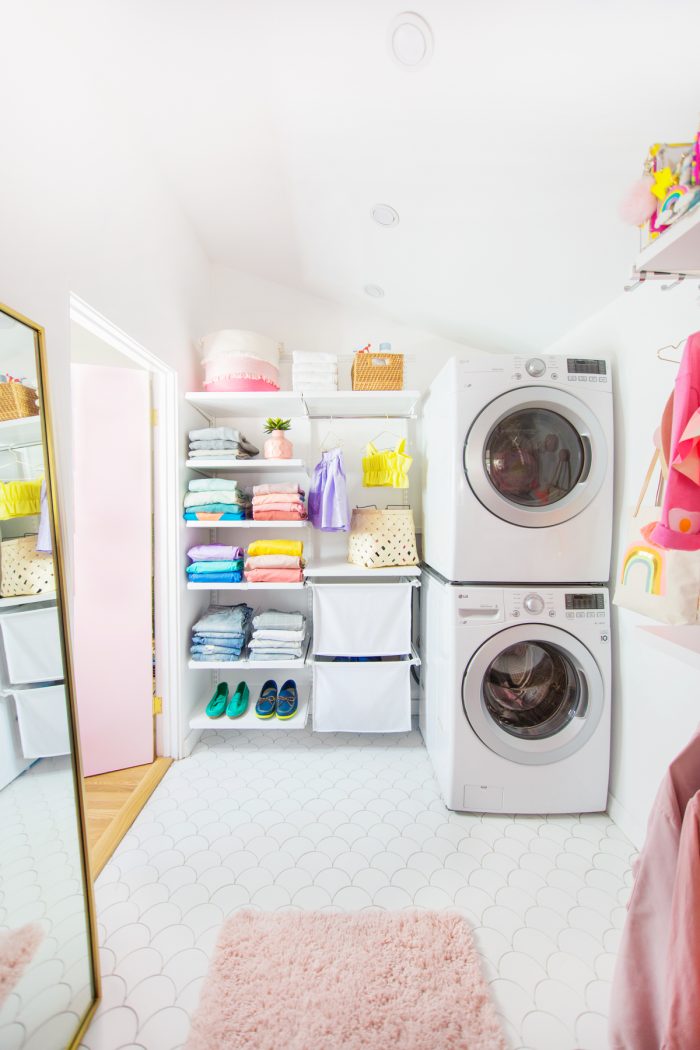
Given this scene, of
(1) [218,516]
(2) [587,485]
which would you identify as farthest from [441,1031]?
(1) [218,516]

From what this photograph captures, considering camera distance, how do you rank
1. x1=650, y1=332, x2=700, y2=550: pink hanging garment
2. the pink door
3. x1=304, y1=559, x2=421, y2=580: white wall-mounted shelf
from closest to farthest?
x1=650, y1=332, x2=700, y2=550: pink hanging garment → the pink door → x1=304, y1=559, x2=421, y2=580: white wall-mounted shelf

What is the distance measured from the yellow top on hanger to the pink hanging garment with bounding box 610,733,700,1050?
1.64 metres

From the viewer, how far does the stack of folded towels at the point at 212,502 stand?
2.22 metres

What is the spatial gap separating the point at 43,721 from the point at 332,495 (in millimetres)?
1498

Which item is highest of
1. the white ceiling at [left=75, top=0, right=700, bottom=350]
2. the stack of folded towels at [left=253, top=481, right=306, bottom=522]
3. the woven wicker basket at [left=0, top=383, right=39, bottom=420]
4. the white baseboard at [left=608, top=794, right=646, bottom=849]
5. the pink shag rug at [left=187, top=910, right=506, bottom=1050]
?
the white ceiling at [left=75, top=0, right=700, bottom=350]

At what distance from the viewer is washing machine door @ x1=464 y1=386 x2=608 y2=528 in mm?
1728

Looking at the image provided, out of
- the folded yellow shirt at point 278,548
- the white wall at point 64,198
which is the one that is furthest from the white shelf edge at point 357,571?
the white wall at point 64,198

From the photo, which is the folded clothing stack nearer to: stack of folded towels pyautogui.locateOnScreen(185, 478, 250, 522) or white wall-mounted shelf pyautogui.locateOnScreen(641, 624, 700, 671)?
stack of folded towels pyautogui.locateOnScreen(185, 478, 250, 522)

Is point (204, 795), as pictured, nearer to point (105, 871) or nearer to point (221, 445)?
point (105, 871)

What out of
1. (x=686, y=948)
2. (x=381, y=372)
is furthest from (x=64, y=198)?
(x=686, y=948)

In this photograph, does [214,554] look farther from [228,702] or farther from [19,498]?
[19,498]

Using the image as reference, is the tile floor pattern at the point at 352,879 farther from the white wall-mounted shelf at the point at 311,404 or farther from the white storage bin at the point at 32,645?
the white wall-mounted shelf at the point at 311,404

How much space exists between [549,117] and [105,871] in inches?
107

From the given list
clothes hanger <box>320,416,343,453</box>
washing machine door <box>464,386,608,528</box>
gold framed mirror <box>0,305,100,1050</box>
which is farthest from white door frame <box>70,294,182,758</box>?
washing machine door <box>464,386,608,528</box>
